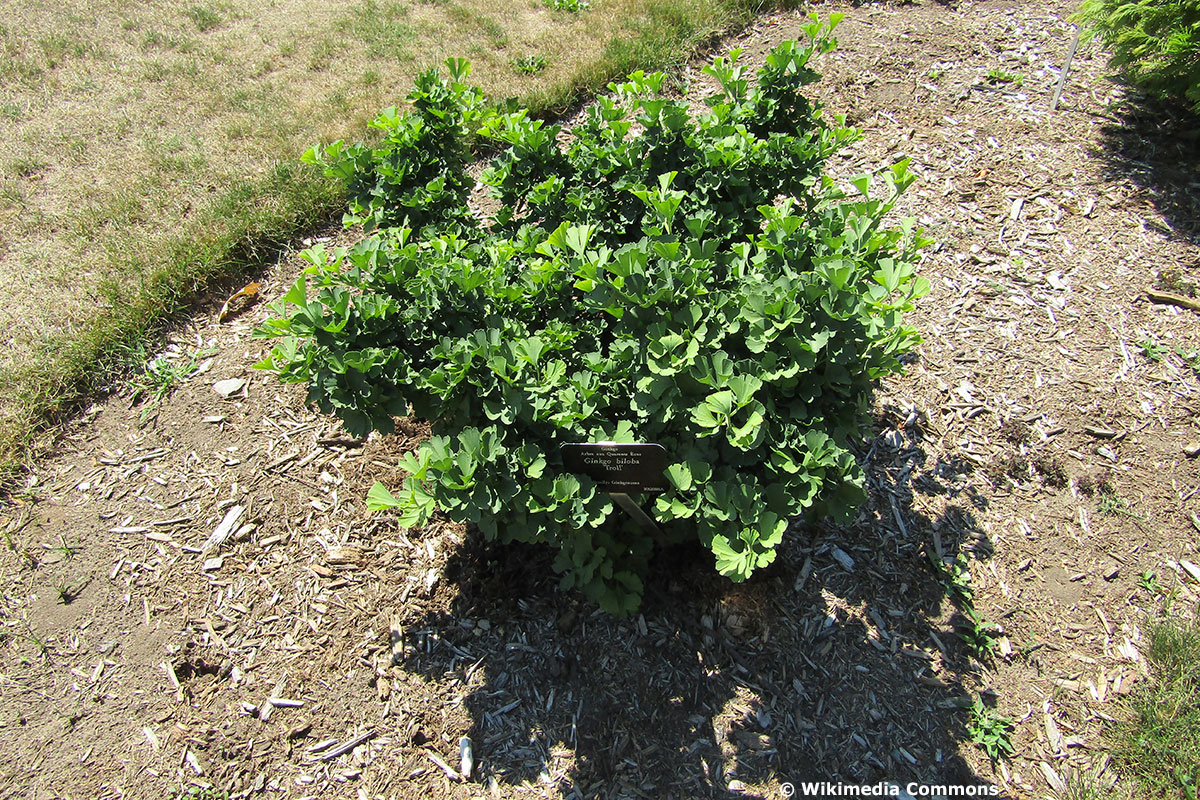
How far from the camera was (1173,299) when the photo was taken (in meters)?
3.87

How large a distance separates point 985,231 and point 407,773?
4122 mm

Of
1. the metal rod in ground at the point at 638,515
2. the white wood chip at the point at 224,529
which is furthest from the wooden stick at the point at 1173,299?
the white wood chip at the point at 224,529

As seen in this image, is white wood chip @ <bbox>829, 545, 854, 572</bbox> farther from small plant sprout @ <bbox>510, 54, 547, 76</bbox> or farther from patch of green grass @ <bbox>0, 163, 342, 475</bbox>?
small plant sprout @ <bbox>510, 54, 547, 76</bbox>

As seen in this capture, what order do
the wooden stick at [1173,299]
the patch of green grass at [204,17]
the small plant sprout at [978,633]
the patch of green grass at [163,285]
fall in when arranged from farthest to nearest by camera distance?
the patch of green grass at [204,17] < the wooden stick at [1173,299] < the patch of green grass at [163,285] < the small plant sprout at [978,633]

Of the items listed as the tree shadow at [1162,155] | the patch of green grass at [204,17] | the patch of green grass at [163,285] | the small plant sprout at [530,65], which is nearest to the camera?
the patch of green grass at [163,285]

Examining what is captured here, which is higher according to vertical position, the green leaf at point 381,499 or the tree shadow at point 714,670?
the green leaf at point 381,499

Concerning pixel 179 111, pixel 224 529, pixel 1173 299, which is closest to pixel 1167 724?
pixel 1173 299

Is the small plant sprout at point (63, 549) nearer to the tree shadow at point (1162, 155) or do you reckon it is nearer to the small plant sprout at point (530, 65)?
the small plant sprout at point (530, 65)

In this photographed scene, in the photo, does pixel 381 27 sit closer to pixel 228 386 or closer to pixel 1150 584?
pixel 228 386

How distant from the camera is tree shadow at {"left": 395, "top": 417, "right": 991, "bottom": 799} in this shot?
256cm

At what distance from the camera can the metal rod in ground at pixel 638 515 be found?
248 cm

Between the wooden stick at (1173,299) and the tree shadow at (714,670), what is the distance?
6.43 ft

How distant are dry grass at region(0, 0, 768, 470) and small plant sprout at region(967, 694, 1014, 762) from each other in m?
4.36

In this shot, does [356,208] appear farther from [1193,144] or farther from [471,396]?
[1193,144]
